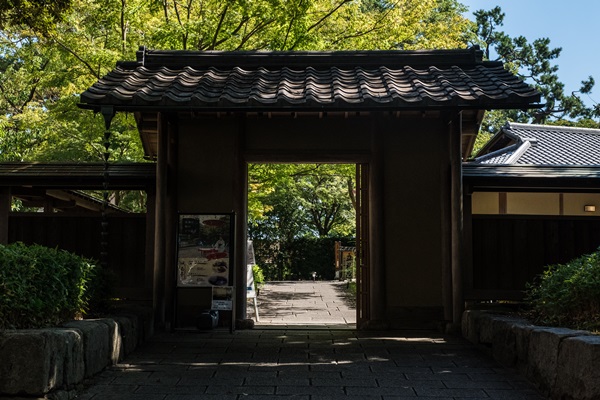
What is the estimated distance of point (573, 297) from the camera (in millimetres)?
5984

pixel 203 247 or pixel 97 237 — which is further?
pixel 97 237

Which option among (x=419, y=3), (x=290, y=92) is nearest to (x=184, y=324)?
(x=290, y=92)

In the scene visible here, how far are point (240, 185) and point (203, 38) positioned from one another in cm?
581

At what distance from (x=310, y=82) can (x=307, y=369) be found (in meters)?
4.23

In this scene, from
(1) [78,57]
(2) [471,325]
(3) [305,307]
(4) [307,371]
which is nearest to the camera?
(4) [307,371]

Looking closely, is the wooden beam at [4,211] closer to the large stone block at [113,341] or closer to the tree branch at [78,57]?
the large stone block at [113,341]

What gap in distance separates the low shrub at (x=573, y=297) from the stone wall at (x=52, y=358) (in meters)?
4.34

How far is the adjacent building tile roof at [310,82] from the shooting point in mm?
7953

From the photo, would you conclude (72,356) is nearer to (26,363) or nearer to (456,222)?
(26,363)

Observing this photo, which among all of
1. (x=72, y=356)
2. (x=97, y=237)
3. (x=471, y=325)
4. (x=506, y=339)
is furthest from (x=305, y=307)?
(x=72, y=356)

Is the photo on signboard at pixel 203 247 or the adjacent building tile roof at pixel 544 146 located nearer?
the photo on signboard at pixel 203 247

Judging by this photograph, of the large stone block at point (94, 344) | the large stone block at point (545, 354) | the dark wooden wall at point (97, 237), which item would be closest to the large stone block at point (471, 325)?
the large stone block at point (545, 354)

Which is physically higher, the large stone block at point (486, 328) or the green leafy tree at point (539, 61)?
the green leafy tree at point (539, 61)

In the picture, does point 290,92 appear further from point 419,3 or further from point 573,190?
point 419,3
